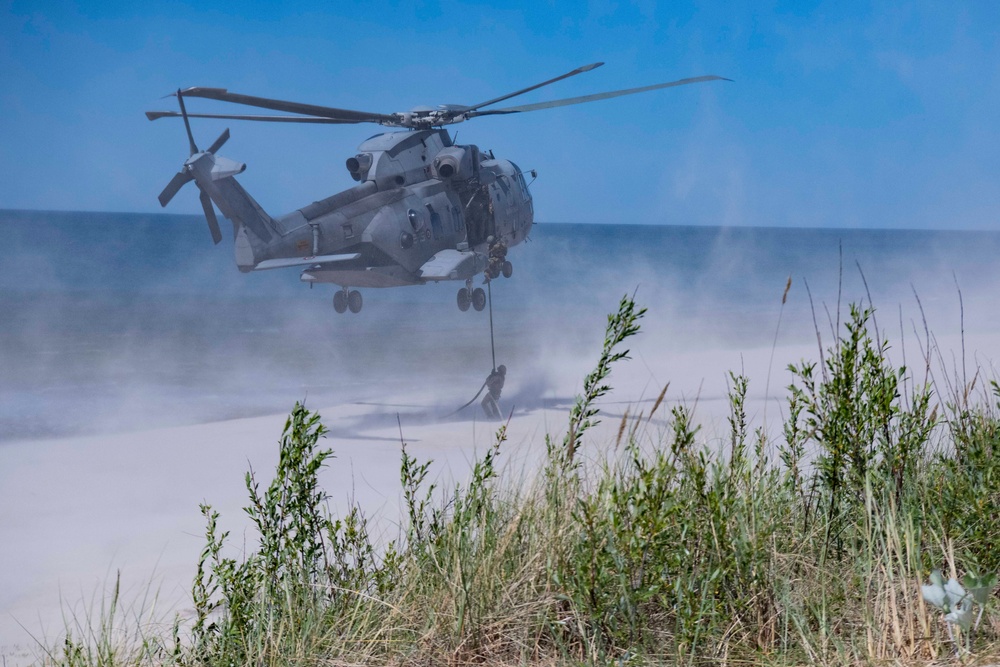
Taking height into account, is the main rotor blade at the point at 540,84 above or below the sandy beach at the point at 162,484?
above

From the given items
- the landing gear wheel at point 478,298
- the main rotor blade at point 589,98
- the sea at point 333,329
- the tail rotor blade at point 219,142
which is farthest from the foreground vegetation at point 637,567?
the landing gear wheel at point 478,298

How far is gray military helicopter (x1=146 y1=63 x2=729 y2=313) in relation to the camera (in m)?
5.68

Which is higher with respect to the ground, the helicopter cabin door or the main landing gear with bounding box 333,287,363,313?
the helicopter cabin door

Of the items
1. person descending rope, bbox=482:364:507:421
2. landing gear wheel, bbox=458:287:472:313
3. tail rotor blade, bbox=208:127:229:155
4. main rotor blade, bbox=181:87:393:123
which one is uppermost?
tail rotor blade, bbox=208:127:229:155

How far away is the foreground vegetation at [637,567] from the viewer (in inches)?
77.0

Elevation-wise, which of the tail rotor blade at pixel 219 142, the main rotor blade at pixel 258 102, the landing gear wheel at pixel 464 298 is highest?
the tail rotor blade at pixel 219 142

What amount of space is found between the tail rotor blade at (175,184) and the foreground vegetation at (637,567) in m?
3.69

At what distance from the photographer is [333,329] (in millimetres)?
9461

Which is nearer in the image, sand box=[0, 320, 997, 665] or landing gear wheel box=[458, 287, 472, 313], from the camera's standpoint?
sand box=[0, 320, 997, 665]

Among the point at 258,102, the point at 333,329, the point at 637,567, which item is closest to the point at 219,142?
the point at 258,102

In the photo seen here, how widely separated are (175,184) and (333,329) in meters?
3.92

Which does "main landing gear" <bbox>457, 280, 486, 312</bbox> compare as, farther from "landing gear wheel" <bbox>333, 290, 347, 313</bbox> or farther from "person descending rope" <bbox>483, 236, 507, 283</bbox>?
"landing gear wheel" <bbox>333, 290, 347, 313</bbox>

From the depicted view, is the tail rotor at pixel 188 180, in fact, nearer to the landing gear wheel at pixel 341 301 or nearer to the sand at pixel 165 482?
the landing gear wheel at pixel 341 301

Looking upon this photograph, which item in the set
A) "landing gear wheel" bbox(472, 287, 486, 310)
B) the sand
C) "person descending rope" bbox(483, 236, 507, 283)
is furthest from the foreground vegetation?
"person descending rope" bbox(483, 236, 507, 283)
